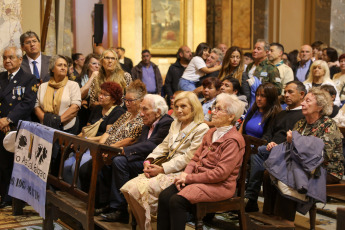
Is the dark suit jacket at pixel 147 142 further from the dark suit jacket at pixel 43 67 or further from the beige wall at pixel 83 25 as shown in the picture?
the beige wall at pixel 83 25

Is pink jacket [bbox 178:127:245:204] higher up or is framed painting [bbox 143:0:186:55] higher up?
framed painting [bbox 143:0:186:55]

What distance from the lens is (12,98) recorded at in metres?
6.10

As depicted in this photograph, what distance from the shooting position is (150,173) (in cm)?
454

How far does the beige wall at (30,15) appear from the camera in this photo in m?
7.55

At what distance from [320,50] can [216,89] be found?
14.2ft

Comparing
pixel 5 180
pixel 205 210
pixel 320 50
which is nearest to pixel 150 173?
pixel 205 210

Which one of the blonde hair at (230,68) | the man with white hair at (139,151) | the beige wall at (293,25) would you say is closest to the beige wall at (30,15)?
the blonde hair at (230,68)

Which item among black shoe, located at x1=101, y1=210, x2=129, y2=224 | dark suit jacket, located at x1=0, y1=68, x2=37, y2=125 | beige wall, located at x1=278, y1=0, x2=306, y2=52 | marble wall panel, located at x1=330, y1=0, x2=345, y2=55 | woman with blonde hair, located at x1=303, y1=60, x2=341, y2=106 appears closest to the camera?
black shoe, located at x1=101, y1=210, x2=129, y2=224

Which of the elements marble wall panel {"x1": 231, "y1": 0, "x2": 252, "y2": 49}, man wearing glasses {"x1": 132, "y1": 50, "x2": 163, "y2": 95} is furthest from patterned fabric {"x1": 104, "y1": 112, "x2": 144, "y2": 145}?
marble wall panel {"x1": 231, "y1": 0, "x2": 252, "y2": 49}

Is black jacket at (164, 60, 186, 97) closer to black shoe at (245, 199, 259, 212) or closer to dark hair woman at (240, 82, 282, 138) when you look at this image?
dark hair woman at (240, 82, 282, 138)

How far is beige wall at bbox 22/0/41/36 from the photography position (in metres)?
7.55

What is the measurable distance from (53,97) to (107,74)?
2.32 ft

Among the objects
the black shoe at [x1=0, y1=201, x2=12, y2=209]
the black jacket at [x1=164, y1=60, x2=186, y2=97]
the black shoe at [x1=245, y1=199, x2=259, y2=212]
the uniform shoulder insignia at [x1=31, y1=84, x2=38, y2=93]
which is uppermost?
the uniform shoulder insignia at [x1=31, y1=84, x2=38, y2=93]

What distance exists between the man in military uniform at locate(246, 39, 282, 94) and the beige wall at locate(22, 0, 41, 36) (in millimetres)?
3041
